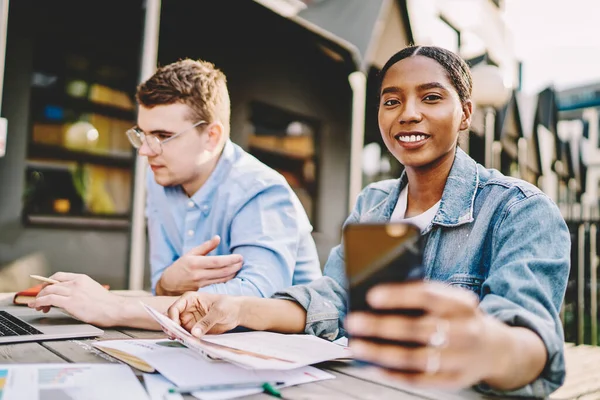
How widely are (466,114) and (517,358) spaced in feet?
2.92

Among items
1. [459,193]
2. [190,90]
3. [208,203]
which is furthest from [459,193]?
[190,90]

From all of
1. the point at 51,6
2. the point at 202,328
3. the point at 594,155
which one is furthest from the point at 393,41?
the point at 594,155

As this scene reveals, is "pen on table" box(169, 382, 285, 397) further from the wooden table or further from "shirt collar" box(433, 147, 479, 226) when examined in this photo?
"shirt collar" box(433, 147, 479, 226)

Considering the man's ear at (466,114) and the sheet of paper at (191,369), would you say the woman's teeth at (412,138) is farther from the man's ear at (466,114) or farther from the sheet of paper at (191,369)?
the sheet of paper at (191,369)

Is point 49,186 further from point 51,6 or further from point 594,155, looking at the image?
point 594,155

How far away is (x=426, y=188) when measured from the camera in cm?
162

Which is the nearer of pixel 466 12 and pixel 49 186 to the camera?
pixel 49 186

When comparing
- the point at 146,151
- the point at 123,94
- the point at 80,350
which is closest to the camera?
the point at 80,350

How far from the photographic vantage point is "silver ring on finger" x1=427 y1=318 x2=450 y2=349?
0.67m

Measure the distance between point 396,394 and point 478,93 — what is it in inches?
196

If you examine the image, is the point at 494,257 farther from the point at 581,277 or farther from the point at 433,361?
the point at 581,277

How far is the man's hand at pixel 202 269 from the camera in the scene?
183cm

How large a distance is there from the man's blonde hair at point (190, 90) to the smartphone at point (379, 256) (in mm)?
1670

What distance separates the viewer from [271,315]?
145cm
